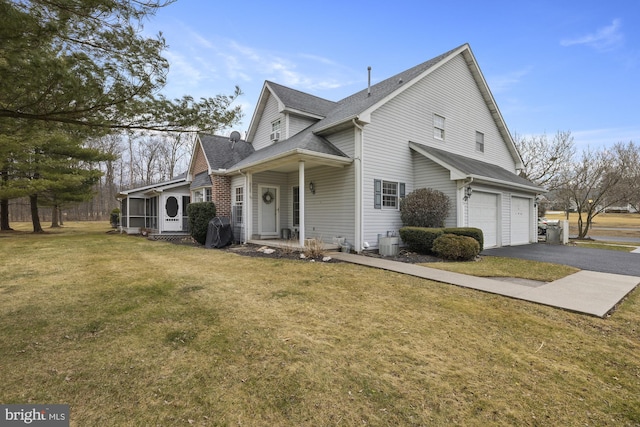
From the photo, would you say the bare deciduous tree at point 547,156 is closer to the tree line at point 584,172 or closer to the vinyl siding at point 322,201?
the tree line at point 584,172

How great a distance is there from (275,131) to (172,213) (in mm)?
8199

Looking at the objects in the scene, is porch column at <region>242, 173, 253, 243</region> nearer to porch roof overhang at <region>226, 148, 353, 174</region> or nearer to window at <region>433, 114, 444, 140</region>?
porch roof overhang at <region>226, 148, 353, 174</region>

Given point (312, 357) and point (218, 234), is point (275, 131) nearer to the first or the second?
point (218, 234)

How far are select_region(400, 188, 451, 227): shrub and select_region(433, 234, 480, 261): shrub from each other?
1611 mm

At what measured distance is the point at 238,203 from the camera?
541 inches

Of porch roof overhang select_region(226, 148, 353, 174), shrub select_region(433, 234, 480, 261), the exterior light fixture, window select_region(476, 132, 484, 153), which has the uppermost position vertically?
window select_region(476, 132, 484, 153)

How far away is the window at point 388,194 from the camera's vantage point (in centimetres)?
1062

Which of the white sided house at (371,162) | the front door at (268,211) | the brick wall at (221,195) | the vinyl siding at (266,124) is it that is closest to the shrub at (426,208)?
the white sided house at (371,162)

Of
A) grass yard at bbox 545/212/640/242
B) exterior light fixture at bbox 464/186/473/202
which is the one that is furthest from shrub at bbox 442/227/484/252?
grass yard at bbox 545/212/640/242

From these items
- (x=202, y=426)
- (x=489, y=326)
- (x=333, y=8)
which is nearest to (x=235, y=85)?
(x=202, y=426)

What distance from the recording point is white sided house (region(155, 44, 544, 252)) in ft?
33.9

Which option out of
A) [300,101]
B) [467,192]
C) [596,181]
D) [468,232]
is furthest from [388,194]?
[596,181]

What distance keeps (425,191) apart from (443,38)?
1023cm

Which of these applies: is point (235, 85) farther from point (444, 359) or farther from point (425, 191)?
point (425, 191)
